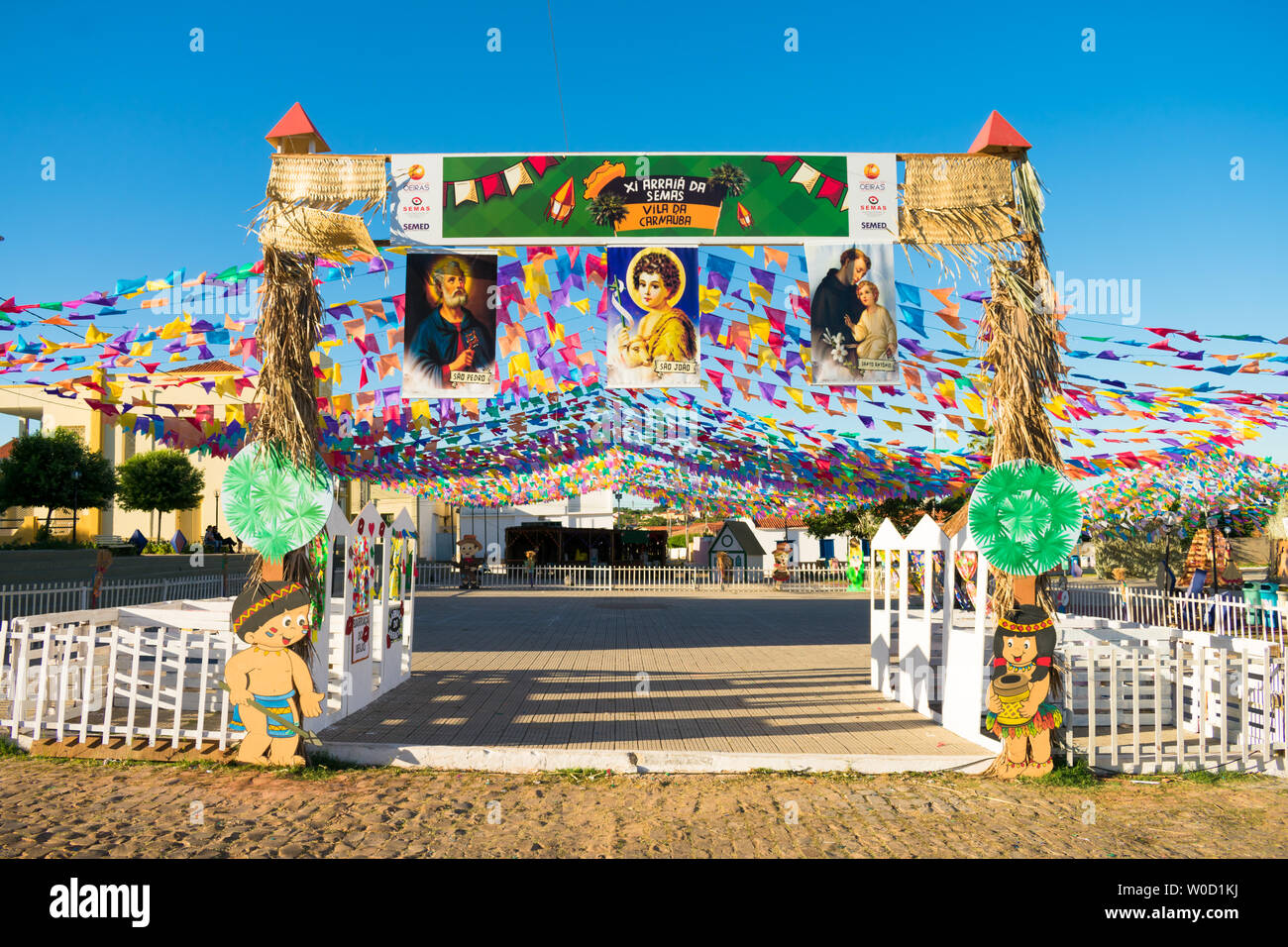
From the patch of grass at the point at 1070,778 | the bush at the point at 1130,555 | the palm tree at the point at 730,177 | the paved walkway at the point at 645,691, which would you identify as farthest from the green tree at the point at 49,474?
the bush at the point at 1130,555

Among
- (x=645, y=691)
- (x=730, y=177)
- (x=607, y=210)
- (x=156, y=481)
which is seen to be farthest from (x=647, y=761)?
(x=156, y=481)

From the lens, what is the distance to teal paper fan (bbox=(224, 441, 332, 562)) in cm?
637

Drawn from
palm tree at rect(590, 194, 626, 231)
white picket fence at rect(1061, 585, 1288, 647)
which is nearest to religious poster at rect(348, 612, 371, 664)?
palm tree at rect(590, 194, 626, 231)

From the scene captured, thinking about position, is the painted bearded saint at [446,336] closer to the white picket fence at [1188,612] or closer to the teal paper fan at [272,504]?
the teal paper fan at [272,504]

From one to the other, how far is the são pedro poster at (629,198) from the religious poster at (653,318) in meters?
0.54

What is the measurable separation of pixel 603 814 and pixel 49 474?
2717 cm

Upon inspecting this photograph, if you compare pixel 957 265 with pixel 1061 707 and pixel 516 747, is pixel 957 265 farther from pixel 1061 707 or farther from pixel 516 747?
pixel 516 747

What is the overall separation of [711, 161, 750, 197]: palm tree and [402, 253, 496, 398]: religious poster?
7.47 ft

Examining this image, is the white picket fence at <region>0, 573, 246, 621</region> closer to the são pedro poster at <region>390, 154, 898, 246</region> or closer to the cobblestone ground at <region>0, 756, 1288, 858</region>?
the cobblestone ground at <region>0, 756, 1288, 858</region>

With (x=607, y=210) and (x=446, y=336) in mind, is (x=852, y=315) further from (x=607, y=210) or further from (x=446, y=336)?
(x=446, y=336)

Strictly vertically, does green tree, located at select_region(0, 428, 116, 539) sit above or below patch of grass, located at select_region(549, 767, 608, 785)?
above

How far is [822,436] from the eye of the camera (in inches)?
682

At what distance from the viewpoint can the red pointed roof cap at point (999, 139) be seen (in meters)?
6.73
